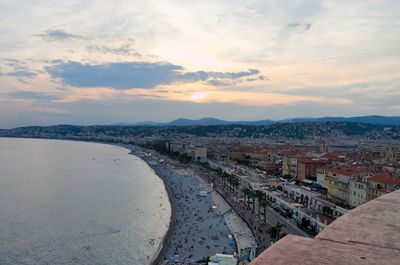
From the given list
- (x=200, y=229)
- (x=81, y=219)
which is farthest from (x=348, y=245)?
(x=81, y=219)

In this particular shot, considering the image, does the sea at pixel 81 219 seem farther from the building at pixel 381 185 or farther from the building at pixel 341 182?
the building at pixel 381 185

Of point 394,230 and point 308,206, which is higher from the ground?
point 394,230

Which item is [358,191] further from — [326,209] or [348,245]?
[348,245]

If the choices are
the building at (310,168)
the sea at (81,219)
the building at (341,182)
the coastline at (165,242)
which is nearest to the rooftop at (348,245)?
the coastline at (165,242)

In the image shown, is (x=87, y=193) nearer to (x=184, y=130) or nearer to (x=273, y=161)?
(x=273, y=161)

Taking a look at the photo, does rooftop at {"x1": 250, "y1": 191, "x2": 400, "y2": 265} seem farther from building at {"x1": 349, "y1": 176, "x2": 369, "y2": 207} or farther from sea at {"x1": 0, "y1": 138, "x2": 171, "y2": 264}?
building at {"x1": 349, "y1": 176, "x2": 369, "y2": 207}

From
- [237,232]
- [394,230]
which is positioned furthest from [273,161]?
[394,230]

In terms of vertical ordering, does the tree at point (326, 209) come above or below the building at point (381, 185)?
below
